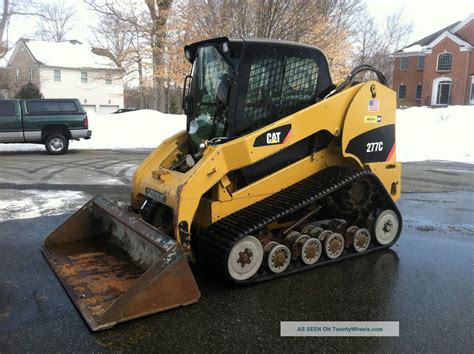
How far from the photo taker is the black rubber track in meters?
4.41

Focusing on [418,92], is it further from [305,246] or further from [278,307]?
[278,307]

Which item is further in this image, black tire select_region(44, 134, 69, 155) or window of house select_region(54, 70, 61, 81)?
window of house select_region(54, 70, 61, 81)

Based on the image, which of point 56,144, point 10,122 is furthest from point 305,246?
point 10,122

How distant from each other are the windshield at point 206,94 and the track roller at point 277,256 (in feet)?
4.44

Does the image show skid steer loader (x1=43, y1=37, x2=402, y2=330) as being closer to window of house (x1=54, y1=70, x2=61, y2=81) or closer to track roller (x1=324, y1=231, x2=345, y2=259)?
track roller (x1=324, y1=231, x2=345, y2=259)

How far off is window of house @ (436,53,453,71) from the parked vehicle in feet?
121

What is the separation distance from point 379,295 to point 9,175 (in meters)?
9.69

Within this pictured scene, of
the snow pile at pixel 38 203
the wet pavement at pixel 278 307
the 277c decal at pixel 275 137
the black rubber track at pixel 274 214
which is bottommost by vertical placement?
the wet pavement at pixel 278 307

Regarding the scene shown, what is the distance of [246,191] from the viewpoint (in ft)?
16.2

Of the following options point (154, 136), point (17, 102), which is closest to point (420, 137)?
point (154, 136)


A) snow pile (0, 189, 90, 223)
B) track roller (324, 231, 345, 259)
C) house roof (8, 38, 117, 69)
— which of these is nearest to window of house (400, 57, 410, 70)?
house roof (8, 38, 117, 69)

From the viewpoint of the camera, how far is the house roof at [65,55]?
144ft

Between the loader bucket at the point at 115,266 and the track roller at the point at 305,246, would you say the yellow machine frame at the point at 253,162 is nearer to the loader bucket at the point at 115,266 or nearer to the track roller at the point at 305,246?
the loader bucket at the point at 115,266

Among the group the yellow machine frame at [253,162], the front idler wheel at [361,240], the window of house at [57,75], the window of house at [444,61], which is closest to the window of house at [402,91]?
the window of house at [444,61]
